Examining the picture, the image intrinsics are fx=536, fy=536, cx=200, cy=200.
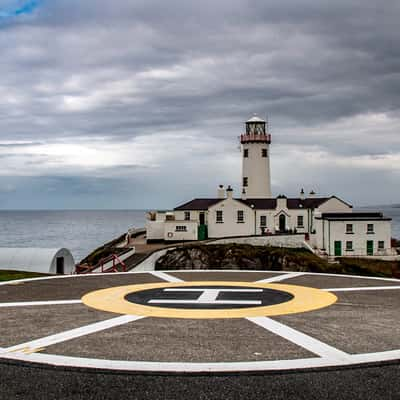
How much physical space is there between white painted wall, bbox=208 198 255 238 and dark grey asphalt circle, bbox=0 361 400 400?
131ft

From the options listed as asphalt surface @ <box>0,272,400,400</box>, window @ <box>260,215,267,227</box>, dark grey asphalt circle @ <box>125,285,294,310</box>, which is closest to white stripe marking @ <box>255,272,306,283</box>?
dark grey asphalt circle @ <box>125,285,294,310</box>

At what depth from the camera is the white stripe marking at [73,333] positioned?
788 cm

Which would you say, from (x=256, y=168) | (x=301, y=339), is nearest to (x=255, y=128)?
(x=256, y=168)

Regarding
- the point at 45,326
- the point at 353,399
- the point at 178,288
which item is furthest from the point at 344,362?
the point at 178,288

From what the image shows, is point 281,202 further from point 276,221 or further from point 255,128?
point 255,128

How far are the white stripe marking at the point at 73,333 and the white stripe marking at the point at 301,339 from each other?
2326 mm

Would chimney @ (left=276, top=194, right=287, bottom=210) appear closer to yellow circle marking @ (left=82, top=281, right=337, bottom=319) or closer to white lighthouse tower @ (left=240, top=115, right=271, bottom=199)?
white lighthouse tower @ (left=240, top=115, right=271, bottom=199)

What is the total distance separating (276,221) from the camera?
47.7 m

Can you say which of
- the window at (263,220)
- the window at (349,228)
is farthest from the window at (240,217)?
the window at (349,228)

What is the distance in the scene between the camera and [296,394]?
236 inches

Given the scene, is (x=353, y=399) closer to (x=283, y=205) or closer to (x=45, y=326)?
(x=45, y=326)

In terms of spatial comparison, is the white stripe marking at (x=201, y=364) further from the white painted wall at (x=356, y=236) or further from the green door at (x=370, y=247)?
the green door at (x=370, y=247)

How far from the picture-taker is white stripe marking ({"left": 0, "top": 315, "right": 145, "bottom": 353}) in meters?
7.88

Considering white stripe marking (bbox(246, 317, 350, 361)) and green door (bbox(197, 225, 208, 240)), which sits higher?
green door (bbox(197, 225, 208, 240))
